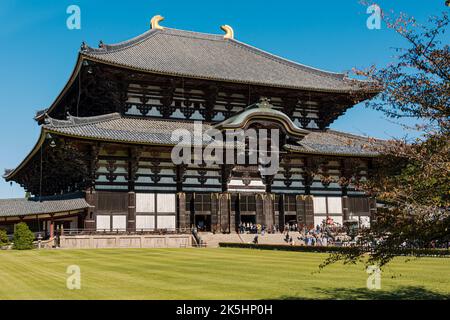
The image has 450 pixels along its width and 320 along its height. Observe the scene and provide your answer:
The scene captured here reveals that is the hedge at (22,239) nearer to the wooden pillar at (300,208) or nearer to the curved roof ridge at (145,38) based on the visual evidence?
the curved roof ridge at (145,38)

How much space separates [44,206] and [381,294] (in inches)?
1172

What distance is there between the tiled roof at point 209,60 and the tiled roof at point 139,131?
4354mm

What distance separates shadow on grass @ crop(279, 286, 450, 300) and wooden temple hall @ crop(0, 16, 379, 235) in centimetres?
2128

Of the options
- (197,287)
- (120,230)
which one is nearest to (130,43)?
(120,230)

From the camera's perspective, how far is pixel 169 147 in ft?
124

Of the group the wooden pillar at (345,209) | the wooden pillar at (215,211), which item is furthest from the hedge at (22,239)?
the wooden pillar at (345,209)

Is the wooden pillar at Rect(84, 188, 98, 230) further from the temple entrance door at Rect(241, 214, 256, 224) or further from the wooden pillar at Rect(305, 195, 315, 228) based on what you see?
the wooden pillar at Rect(305, 195, 315, 228)

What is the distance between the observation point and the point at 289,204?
141 ft

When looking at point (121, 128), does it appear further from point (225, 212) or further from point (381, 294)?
point (381, 294)

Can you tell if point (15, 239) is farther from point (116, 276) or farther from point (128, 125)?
point (116, 276)

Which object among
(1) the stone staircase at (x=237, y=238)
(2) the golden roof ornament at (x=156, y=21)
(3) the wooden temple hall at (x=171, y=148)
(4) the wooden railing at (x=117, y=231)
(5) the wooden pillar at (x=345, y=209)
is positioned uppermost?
(2) the golden roof ornament at (x=156, y=21)

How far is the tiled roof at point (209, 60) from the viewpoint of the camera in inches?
1586

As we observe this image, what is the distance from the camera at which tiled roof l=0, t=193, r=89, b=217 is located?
116 feet

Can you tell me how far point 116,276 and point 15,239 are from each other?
19383mm
